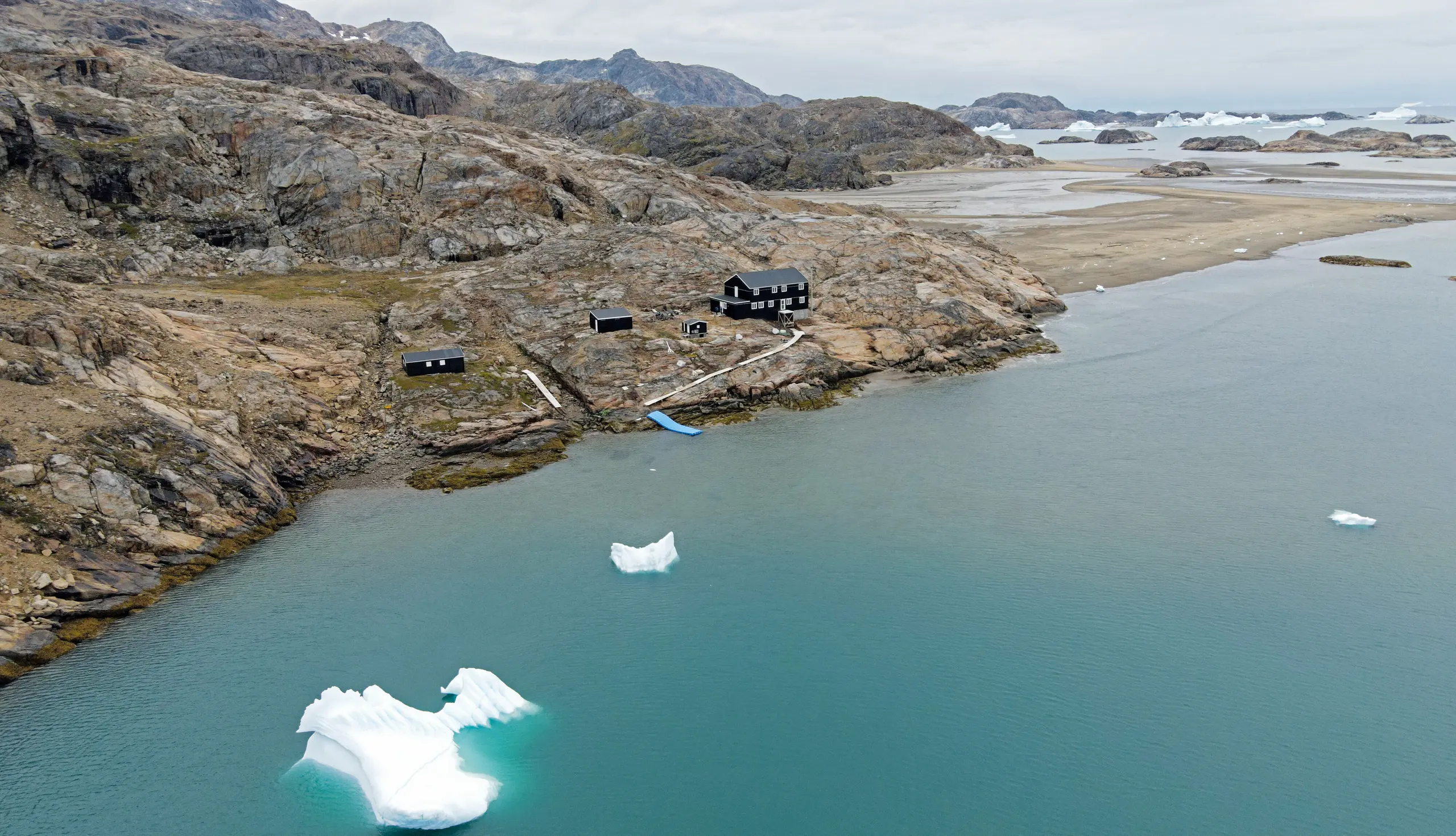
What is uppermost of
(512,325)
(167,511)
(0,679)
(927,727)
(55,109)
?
(55,109)

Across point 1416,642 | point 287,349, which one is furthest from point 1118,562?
point 287,349

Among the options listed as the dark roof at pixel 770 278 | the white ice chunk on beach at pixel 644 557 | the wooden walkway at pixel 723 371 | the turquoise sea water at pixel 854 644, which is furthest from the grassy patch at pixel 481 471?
the dark roof at pixel 770 278

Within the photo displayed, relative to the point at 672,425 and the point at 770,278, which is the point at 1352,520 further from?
the point at 770,278

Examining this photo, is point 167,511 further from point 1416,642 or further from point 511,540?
point 1416,642

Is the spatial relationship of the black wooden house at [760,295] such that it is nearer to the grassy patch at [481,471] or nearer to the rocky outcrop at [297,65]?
the grassy patch at [481,471]

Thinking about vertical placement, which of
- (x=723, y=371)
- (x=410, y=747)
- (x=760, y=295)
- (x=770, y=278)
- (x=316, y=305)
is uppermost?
(x=770, y=278)

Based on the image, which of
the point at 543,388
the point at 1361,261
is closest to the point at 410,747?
the point at 543,388

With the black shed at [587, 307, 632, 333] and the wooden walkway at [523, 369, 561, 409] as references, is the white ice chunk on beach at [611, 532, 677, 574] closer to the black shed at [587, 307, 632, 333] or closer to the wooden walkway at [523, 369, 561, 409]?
the wooden walkway at [523, 369, 561, 409]
